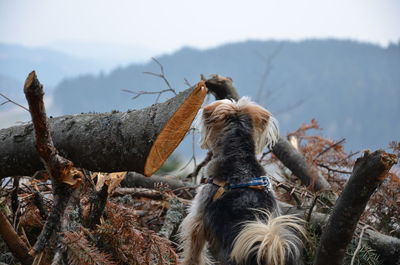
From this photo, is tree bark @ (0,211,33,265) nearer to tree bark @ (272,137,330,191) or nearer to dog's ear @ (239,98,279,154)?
dog's ear @ (239,98,279,154)

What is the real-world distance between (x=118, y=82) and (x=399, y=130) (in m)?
46.1

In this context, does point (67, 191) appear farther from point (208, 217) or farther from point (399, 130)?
point (399, 130)

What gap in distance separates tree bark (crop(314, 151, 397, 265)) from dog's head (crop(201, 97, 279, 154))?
185 cm

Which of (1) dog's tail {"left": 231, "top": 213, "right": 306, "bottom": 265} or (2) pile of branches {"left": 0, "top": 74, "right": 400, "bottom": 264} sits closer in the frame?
(2) pile of branches {"left": 0, "top": 74, "right": 400, "bottom": 264}

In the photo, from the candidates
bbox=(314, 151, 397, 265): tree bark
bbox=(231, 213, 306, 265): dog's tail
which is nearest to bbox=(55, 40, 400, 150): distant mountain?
bbox=(231, 213, 306, 265): dog's tail

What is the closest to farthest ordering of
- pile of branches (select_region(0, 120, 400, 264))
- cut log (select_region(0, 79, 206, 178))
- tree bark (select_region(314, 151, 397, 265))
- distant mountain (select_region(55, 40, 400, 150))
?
1. tree bark (select_region(314, 151, 397, 265))
2. cut log (select_region(0, 79, 206, 178))
3. pile of branches (select_region(0, 120, 400, 264))
4. distant mountain (select_region(55, 40, 400, 150))

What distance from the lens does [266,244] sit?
3707mm

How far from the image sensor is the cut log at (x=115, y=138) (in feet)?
10.8

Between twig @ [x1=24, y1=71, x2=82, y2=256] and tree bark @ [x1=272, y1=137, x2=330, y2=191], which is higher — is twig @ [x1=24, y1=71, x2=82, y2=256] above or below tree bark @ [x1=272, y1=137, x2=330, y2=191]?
below

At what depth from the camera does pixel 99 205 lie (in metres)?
3.99

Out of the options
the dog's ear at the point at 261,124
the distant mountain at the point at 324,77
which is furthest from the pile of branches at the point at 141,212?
the distant mountain at the point at 324,77

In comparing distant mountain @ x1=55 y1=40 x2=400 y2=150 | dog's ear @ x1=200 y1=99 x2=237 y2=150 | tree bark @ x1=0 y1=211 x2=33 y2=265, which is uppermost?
distant mountain @ x1=55 y1=40 x2=400 y2=150

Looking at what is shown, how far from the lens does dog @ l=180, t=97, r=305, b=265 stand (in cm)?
377

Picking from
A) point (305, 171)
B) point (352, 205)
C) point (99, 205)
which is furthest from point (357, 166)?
point (305, 171)
